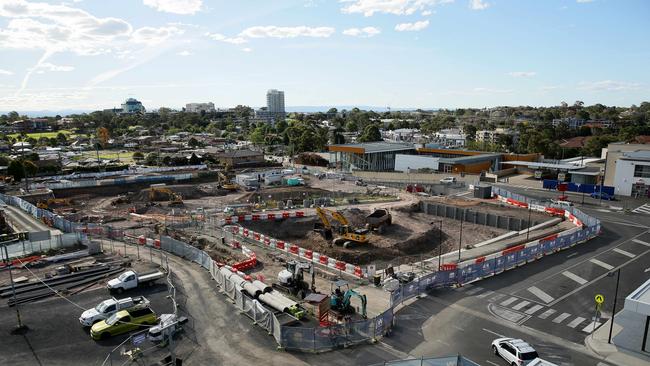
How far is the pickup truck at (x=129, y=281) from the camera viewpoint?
89.9 feet

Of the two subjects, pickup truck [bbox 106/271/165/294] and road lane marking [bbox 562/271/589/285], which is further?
road lane marking [bbox 562/271/589/285]

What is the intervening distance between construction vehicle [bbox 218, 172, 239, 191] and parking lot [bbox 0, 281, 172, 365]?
A: 154 ft

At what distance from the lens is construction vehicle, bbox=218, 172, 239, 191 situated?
74250mm

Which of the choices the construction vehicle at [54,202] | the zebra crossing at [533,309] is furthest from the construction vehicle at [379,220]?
the construction vehicle at [54,202]

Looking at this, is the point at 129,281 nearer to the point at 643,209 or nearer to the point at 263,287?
the point at 263,287

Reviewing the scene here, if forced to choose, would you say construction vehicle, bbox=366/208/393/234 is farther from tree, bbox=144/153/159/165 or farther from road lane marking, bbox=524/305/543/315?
tree, bbox=144/153/159/165

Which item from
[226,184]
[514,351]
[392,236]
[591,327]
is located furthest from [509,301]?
[226,184]

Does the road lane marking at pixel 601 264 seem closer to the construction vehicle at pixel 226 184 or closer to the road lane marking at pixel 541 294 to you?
the road lane marking at pixel 541 294

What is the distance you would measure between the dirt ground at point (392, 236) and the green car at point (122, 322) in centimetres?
2009

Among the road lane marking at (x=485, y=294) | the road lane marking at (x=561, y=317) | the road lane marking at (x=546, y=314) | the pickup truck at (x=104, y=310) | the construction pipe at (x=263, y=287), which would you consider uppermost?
the construction pipe at (x=263, y=287)

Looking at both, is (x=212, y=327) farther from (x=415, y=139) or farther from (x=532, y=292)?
(x=415, y=139)

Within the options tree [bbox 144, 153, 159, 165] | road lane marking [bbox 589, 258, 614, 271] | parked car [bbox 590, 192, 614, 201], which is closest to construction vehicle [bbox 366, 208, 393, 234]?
road lane marking [bbox 589, 258, 614, 271]

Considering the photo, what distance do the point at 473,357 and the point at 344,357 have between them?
242 inches

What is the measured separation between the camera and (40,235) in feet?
119
